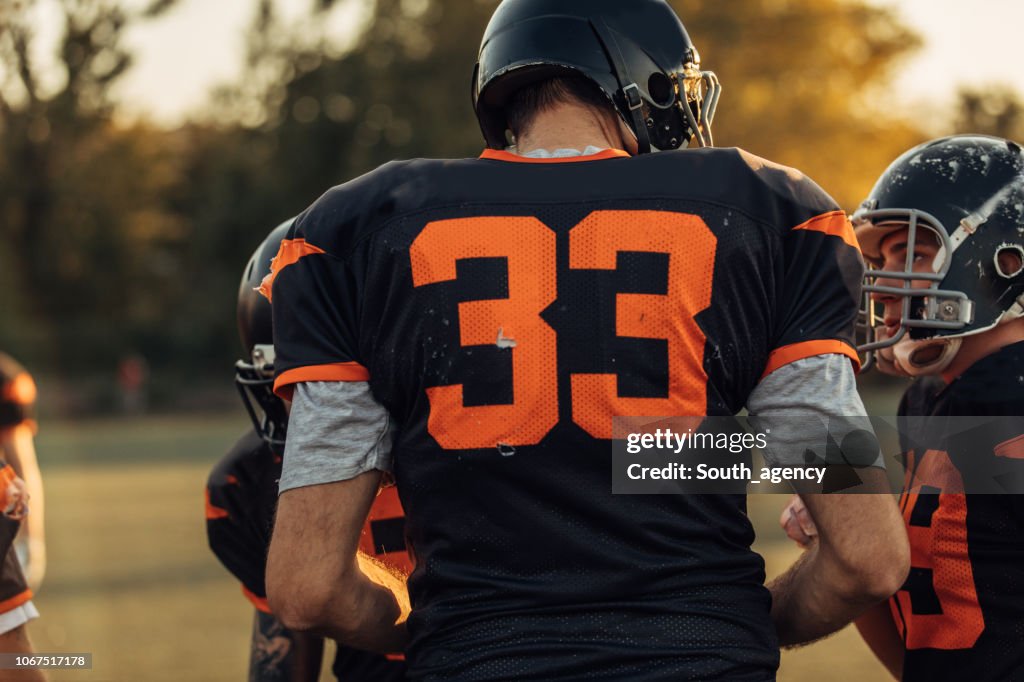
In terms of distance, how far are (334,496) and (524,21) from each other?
974mm

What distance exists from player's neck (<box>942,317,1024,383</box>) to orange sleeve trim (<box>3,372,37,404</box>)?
4499mm

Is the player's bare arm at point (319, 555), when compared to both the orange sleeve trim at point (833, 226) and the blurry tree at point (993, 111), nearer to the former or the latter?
the orange sleeve trim at point (833, 226)

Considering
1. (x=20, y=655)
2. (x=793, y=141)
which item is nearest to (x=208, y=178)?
(x=793, y=141)

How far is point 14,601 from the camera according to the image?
3201mm

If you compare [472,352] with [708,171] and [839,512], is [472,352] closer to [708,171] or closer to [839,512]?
[708,171]

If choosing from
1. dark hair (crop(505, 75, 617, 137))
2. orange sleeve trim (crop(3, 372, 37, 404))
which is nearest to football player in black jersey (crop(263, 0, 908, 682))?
dark hair (crop(505, 75, 617, 137))

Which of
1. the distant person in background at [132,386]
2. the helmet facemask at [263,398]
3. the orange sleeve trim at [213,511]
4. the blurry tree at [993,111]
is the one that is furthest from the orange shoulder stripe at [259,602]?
the blurry tree at [993,111]

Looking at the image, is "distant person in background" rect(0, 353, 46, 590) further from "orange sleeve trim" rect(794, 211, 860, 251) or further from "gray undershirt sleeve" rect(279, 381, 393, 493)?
"orange sleeve trim" rect(794, 211, 860, 251)

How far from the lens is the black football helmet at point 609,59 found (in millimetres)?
2230

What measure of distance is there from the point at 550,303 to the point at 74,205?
1405 inches

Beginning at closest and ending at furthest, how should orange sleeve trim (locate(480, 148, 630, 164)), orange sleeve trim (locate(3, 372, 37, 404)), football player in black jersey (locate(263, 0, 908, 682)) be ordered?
football player in black jersey (locate(263, 0, 908, 682)) → orange sleeve trim (locate(480, 148, 630, 164)) → orange sleeve trim (locate(3, 372, 37, 404))

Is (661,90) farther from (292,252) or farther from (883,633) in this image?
(883,633)

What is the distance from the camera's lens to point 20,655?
3.18 m

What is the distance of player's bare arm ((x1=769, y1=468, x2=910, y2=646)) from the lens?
2006 mm
